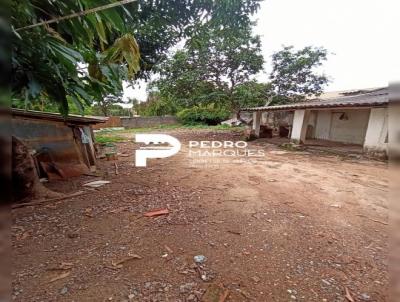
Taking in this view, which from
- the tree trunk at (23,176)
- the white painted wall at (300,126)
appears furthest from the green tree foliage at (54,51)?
the white painted wall at (300,126)

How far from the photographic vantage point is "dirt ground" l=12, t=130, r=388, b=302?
1.96m

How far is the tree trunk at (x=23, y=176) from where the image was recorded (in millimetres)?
3451

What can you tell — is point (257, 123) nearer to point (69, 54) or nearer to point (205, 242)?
point (205, 242)

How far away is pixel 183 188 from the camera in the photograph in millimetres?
4477

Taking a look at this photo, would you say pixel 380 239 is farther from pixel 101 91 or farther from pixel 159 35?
pixel 159 35

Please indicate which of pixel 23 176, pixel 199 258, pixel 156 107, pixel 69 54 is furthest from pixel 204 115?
pixel 69 54

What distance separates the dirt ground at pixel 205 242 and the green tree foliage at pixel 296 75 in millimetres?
10643

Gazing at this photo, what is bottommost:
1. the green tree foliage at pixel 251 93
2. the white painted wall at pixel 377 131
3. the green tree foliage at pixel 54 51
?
the white painted wall at pixel 377 131

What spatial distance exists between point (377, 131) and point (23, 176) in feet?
30.3

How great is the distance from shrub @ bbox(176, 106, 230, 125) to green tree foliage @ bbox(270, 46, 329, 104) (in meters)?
7.77

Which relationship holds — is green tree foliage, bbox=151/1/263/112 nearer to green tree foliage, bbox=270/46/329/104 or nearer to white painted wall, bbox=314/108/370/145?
green tree foliage, bbox=270/46/329/104

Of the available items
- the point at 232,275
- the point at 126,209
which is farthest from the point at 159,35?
the point at 232,275

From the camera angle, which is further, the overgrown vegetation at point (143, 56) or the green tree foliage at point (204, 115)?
the green tree foliage at point (204, 115)

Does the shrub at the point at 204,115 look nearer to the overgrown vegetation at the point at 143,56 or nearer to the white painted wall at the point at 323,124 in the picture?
the overgrown vegetation at the point at 143,56
